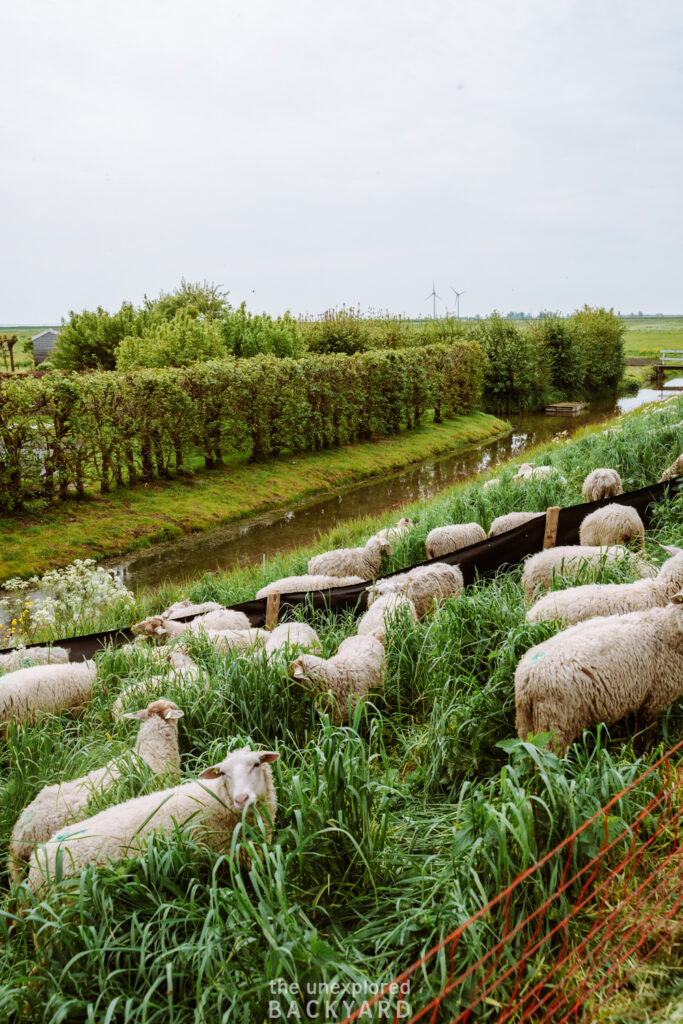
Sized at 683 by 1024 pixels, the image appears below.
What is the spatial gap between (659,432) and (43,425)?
39.9 feet

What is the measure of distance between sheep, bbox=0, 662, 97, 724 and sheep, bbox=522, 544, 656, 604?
3594 mm

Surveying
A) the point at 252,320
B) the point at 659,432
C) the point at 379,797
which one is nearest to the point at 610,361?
the point at 252,320

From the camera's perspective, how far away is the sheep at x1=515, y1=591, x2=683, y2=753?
3.48 meters

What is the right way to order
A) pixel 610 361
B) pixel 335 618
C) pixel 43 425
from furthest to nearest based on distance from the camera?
pixel 610 361, pixel 43 425, pixel 335 618

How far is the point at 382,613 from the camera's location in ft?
18.7

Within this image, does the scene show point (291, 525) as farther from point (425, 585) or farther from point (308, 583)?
point (425, 585)

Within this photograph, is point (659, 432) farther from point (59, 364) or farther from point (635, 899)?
point (59, 364)

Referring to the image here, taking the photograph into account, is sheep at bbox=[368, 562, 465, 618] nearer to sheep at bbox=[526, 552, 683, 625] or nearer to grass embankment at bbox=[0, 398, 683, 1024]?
sheep at bbox=[526, 552, 683, 625]

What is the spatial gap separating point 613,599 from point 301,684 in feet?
6.97

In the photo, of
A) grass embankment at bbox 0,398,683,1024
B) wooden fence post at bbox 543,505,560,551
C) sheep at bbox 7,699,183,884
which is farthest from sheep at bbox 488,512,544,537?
sheep at bbox 7,699,183,884

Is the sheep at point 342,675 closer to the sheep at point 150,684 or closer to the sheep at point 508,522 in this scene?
→ the sheep at point 150,684

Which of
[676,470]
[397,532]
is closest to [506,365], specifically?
[676,470]

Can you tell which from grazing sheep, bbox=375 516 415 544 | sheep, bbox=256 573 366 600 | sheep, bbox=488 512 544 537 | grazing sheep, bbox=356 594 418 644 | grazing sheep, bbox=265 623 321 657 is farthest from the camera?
grazing sheep, bbox=375 516 415 544

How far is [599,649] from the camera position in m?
3.66
